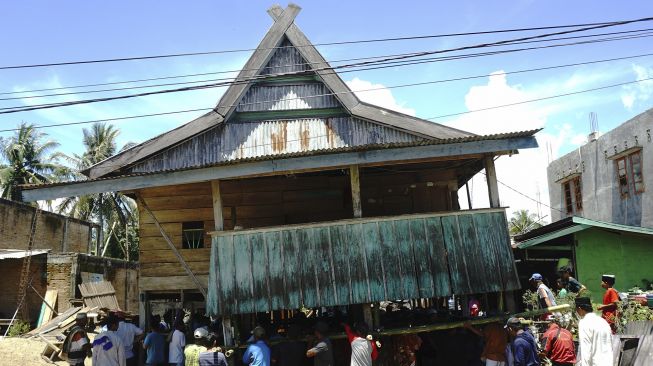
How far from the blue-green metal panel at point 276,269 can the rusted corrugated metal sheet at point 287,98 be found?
4.76 metres

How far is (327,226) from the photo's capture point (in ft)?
32.0

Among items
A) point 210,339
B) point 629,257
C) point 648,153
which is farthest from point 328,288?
point 648,153

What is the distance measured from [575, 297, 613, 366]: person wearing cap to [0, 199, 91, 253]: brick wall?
24.7 m

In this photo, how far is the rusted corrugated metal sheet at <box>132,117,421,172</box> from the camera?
13.3 m

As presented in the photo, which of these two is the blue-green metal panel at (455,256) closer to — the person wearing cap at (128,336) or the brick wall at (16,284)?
the person wearing cap at (128,336)

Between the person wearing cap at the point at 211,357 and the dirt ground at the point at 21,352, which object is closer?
the person wearing cap at the point at 211,357

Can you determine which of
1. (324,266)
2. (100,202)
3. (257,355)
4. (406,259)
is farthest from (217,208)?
(100,202)

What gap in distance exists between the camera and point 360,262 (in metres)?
9.63

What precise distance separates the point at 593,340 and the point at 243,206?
27.2 ft

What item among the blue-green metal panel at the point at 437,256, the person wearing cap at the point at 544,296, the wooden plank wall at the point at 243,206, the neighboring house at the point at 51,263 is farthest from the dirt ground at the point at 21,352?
the person wearing cap at the point at 544,296

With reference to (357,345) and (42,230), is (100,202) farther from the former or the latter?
(357,345)

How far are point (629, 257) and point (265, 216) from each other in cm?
990

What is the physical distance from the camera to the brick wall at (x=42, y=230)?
80.3ft

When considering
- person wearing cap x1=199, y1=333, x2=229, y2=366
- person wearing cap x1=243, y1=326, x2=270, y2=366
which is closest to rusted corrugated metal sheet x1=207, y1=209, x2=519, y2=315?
person wearing cap x1=243, y1=326, x2=270, y2=366
